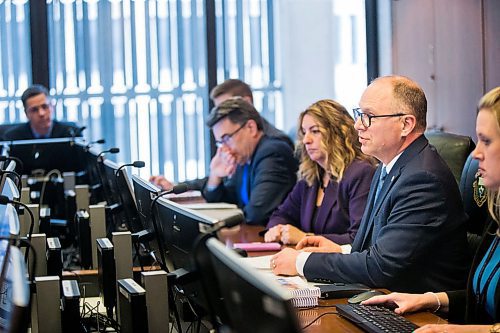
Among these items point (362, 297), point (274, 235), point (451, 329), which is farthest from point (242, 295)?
point (274, 235)

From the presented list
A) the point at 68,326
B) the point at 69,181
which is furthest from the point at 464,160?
the point at 69,181

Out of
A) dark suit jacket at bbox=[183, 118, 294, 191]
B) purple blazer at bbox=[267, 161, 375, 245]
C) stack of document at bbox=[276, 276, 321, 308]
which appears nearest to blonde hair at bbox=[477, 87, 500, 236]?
stack of document at bbox=[276, 276, 321, 308]

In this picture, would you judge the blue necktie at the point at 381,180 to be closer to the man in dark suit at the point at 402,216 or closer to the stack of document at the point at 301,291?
the man in dark suit at the point at 402,216

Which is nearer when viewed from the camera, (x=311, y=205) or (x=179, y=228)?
(x=179, y=228)

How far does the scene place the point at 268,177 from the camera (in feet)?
15.4

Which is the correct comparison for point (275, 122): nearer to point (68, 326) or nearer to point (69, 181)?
point (69, 181)

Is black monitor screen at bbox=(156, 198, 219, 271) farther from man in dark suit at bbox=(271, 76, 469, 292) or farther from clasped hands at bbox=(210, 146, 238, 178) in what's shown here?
clasped hands at bbox=(210, 146, 238, 178)

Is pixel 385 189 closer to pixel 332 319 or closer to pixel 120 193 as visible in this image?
pixel 332 319

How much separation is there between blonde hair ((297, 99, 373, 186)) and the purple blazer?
0.05 m

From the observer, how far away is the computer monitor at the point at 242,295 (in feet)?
4.39

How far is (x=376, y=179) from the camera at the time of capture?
3207 mm

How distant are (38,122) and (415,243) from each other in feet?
13.9

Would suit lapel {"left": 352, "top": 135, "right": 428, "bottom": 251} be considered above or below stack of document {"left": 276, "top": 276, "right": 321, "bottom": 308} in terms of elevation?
above

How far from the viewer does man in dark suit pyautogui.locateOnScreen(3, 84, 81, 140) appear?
645cm
